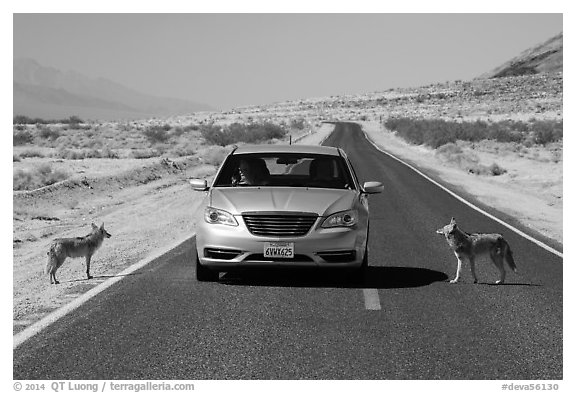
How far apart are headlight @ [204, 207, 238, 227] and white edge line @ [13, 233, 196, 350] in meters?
1.39

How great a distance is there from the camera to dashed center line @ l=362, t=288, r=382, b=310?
8919 millimetres

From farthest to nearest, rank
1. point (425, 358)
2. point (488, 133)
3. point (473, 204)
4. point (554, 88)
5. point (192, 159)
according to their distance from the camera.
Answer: point (554, 88) → point (488, 133) → point (192, 159) → point (473, 204) → point (425, 358)

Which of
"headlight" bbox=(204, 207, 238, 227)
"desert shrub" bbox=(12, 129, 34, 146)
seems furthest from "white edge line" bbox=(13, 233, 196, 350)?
"desert shrub" bbox=(12, 129, 34, 146)

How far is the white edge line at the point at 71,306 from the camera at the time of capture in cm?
771

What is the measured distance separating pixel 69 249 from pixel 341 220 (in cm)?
350

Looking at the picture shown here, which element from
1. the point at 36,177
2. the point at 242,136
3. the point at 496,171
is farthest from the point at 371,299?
the point at 242,136

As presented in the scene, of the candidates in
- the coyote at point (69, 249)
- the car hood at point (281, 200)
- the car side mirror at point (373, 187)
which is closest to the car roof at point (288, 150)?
the car side mirror at point (373, 187)

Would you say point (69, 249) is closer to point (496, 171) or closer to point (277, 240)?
point (277, 240)

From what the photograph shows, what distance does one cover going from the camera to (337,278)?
34.9 ft

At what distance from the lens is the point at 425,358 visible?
22.8 feet

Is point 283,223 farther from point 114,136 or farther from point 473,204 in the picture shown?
point 114,136
